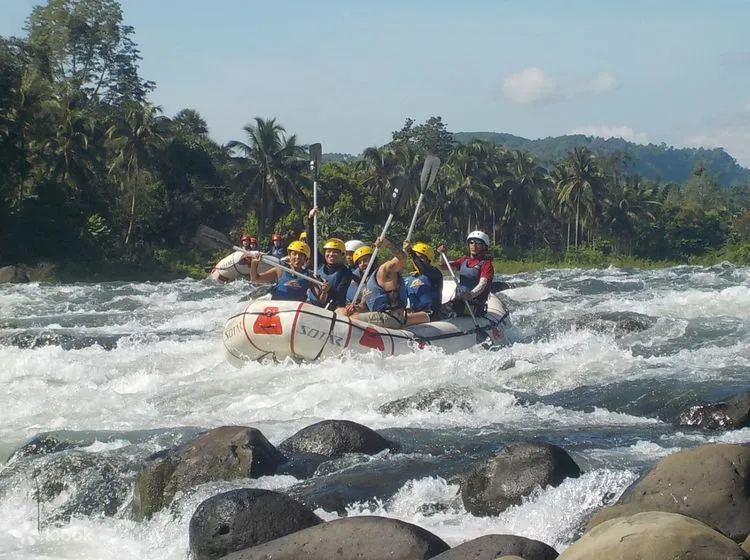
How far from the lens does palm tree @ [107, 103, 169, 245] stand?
151 feet

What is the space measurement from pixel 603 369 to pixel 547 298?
13109 millimetres

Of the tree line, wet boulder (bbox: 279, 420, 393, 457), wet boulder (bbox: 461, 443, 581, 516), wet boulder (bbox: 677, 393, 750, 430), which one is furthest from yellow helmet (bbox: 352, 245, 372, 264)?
the tree line

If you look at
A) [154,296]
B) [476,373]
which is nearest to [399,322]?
[476,373]

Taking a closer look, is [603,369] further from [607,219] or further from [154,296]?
[607,219]

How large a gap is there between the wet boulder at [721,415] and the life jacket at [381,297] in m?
4.65

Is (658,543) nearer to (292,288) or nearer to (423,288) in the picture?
(292,288)

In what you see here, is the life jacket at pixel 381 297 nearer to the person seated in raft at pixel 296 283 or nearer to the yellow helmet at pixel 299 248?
the person seated in raft at pixel 296 283

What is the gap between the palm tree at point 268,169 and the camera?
162 feet

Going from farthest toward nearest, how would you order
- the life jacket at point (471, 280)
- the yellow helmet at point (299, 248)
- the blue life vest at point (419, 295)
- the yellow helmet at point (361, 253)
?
the life jacket at point (471, 280)
the yellow helmet at point (361, 253)
the blue life vest at point (419, 295)
the yellow helmet at point (299, 248)

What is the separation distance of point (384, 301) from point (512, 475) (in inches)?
254

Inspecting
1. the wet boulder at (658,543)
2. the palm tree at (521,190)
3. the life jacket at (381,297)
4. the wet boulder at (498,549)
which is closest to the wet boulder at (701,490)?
the wet boulder at (498,549)

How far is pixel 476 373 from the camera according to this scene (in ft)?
38.6

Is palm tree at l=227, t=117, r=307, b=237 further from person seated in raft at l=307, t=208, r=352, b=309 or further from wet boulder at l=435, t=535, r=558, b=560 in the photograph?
wet boulder at l=435, t=535, r=558, b=560

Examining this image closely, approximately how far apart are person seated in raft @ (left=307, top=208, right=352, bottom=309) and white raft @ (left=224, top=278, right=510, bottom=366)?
0.74m
